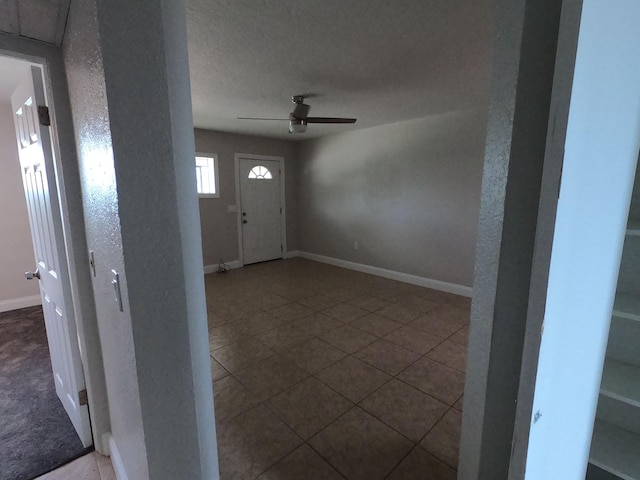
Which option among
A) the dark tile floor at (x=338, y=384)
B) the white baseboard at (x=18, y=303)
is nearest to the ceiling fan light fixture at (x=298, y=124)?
the dark tile floor at (x=338, y=384)

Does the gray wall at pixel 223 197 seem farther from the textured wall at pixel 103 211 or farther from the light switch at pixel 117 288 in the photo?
the light switch at pixel 117 288

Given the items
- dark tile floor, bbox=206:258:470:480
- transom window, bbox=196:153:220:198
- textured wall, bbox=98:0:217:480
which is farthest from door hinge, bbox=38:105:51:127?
transom window, bbox=196:153:220:198

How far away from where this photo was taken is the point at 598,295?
0.46 m

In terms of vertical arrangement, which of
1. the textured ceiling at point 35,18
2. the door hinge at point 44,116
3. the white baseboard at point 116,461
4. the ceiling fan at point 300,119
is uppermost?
the ceiling fan at point 300,119

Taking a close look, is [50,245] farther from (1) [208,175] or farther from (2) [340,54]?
(1) [208,175]

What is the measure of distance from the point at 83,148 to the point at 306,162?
15.9 ft

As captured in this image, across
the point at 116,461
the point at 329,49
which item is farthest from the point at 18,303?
the point at 329,49

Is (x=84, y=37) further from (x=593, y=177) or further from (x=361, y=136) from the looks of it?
(x=361, y=136)

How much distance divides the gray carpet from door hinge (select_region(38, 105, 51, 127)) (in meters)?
1.76

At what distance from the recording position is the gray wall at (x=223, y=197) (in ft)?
16.1

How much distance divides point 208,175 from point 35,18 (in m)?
3.85

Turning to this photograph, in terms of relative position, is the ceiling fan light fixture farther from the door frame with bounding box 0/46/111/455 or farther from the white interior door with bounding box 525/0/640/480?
the white interior door with bounding box 525/0/640/480

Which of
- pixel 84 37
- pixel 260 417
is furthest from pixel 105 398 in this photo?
pixel 84 37

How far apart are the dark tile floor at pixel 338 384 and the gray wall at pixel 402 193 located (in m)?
0.76
